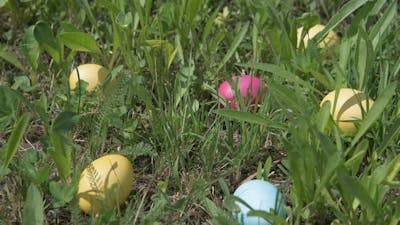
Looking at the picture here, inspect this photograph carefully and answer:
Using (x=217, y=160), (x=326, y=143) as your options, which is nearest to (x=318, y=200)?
(x=326, y=143)

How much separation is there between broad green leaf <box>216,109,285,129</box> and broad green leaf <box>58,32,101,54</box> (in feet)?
1.95

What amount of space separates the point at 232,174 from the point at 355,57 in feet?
1.66

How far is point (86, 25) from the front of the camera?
263 centimetres

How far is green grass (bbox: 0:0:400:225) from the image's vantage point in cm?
168

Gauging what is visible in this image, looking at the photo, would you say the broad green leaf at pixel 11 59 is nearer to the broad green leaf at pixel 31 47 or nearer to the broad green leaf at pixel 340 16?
the broad green leaf at pixel 31 47

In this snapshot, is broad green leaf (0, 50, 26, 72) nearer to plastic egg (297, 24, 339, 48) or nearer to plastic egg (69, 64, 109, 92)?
plastic egg (69, 64, 109, 92)

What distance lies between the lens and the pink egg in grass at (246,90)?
2059 mm

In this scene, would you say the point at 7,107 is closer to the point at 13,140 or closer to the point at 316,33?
the point at 13,140

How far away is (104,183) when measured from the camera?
172 centimetres

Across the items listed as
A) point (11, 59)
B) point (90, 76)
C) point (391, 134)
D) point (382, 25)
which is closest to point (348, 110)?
point (391, 134)

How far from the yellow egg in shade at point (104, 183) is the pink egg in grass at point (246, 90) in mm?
450

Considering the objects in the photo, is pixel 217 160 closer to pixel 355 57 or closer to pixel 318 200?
pixel 318 200

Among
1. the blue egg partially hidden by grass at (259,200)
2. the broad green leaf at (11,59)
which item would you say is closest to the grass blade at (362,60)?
the blue egg partially hidden by grass at (259,200)

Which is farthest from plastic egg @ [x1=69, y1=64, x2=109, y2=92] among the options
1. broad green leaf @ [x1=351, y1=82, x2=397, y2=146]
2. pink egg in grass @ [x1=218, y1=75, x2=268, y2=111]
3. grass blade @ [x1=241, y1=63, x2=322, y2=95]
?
broad green leaf @ [x1=351, y1=82, x2=397, y2=146]
